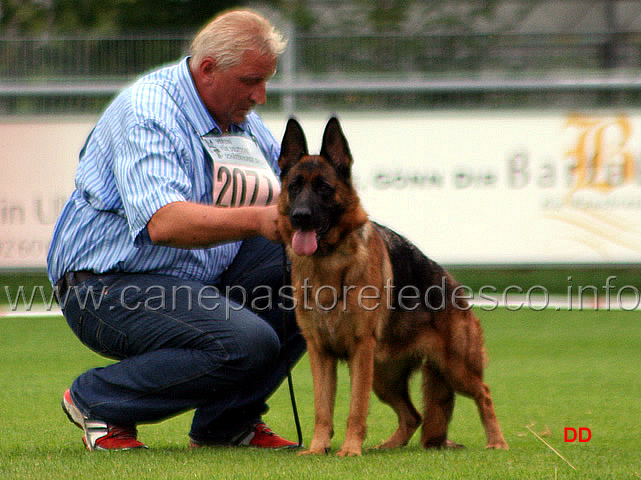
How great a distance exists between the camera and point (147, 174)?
3.52 meters

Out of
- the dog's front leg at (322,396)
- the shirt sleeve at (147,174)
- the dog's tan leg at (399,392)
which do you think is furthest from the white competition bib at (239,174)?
the dog's tan leg at (399,392)

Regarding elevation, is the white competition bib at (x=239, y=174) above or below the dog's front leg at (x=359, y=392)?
above

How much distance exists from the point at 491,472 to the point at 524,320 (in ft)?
17.9

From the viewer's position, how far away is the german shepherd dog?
3775 millimetres

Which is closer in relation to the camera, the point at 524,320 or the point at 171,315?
the point at 171,315

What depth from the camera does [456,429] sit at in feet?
15.0

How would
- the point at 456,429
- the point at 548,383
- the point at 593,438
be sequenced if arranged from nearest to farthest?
the point at 593,438 < the point at 456,429 < the point at 548,383

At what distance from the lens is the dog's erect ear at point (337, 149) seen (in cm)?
382

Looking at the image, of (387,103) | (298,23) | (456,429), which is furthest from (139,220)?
(298,23)

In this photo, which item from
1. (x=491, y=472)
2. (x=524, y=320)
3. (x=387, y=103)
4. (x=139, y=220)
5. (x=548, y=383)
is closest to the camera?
(x=491, y=472)

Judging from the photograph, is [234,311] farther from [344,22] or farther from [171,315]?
[344,22]

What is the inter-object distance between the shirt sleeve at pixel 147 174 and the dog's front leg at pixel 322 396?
0.85 meters

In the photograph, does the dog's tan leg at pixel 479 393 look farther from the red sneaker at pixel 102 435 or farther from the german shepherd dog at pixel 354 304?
the red sneaker at pixel 102 435

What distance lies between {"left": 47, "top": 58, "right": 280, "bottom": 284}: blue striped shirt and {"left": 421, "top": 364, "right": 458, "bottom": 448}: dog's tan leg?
3.63ft
